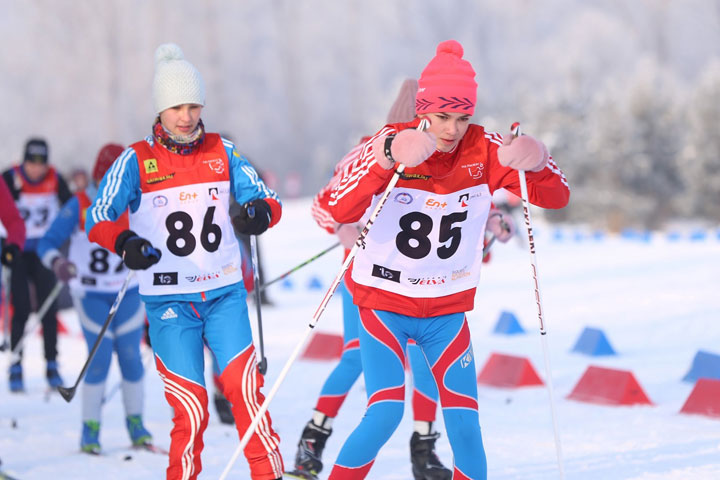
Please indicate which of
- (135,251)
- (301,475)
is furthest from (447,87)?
(301,475)

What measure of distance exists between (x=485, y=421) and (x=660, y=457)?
1441 mm

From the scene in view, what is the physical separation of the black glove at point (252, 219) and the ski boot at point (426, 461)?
4.64 ft

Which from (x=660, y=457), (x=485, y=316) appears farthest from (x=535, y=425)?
(x=485, y=316)

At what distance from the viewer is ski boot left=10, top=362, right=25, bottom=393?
7.78 m

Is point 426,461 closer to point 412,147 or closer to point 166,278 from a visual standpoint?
point 166,278

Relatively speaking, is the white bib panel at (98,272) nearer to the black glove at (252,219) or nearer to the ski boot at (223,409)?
the ski boot at (223,409)

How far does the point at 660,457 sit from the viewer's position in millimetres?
4746

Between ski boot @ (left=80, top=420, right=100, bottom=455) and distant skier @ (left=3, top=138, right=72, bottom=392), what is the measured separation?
254cm

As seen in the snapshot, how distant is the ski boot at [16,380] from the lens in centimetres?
778

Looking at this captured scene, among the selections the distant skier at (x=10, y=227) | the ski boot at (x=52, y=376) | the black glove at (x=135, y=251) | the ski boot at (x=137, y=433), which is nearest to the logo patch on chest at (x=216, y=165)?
the black glove at (x=135, y=251)

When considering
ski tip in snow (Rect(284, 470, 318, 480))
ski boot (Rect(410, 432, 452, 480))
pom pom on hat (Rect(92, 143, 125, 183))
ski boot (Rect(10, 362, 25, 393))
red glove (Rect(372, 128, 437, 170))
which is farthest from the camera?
ski boot (Rect(10, 362, 25, 393))

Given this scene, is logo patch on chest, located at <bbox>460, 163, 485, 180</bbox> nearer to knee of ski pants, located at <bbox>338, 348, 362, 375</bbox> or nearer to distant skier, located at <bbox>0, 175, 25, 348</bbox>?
knee of ski pants, located at <bbox>338, 348, 362, 375</bbox>

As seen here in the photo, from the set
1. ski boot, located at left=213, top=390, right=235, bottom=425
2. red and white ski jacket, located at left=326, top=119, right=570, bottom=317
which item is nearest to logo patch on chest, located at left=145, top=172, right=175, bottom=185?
red and white ski jacket, located at left=326, top=119, right=570, bottom=317

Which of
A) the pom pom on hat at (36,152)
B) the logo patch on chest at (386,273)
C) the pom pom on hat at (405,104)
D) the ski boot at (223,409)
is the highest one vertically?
the pom pom on hat at (36,152)
